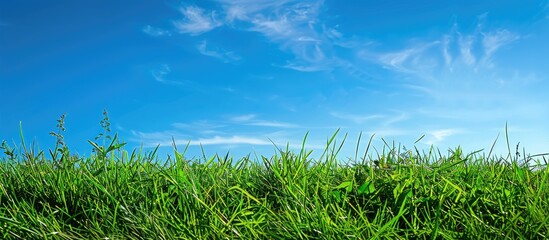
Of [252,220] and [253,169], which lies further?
[253,169]

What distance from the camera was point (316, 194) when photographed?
4.03m

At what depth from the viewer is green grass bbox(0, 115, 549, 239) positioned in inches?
147

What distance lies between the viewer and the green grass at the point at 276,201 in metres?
3.72

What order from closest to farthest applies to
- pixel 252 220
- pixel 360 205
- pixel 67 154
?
pixel 252 220 → pixel 360 205 → pixel 67 154

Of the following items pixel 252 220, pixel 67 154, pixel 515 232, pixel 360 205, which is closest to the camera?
pixel 515 232

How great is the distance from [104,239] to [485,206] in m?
2.39

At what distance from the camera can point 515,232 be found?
3.65 meters

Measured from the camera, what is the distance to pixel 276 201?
4.26m

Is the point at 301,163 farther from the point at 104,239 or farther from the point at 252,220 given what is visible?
the point at 104,239

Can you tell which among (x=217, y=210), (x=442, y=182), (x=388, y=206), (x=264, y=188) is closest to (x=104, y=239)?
(x=217, y=210)

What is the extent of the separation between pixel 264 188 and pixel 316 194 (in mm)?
540

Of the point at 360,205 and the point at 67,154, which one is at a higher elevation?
the point at 67,154

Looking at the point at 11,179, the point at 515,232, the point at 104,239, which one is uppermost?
the point at 11,179

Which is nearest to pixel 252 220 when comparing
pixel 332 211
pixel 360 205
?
pixel 332 211
